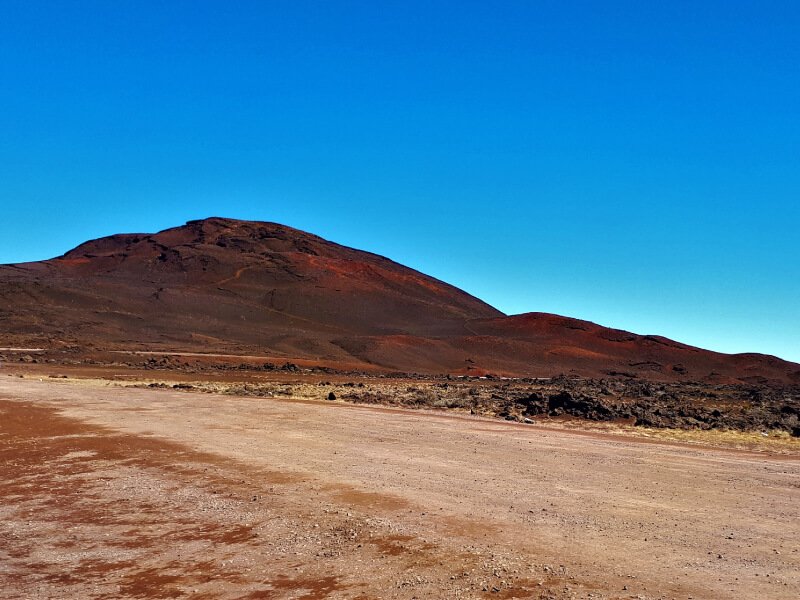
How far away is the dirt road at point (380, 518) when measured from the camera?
26.0 ft

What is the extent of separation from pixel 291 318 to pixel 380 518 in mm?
99930

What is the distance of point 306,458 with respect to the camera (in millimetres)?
15695

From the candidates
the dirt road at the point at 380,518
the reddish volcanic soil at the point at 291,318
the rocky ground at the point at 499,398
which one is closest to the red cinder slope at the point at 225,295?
the reddish volcanic soil at the point at 291,318

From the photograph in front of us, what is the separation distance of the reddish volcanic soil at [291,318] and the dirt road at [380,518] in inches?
2068

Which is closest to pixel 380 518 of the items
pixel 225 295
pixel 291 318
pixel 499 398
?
pixel 499 398

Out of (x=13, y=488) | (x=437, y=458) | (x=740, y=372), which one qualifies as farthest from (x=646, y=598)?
(x=740, y=372)

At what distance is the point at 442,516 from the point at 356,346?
3028 inches

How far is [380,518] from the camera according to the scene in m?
10.4

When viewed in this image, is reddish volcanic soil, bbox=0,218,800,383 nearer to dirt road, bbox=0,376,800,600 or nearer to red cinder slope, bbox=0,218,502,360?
red cinder slope, bbox=0,218,502,360

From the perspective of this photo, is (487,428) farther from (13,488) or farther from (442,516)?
(13,488)

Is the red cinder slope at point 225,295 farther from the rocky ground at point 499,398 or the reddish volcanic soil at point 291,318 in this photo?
the rocky ground at point 499,398

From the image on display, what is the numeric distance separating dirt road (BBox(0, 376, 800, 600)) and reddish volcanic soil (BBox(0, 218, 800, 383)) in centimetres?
5252

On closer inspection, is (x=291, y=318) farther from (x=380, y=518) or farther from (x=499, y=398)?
(x=380, y=518)

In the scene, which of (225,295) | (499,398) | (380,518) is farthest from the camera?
(225,295)
